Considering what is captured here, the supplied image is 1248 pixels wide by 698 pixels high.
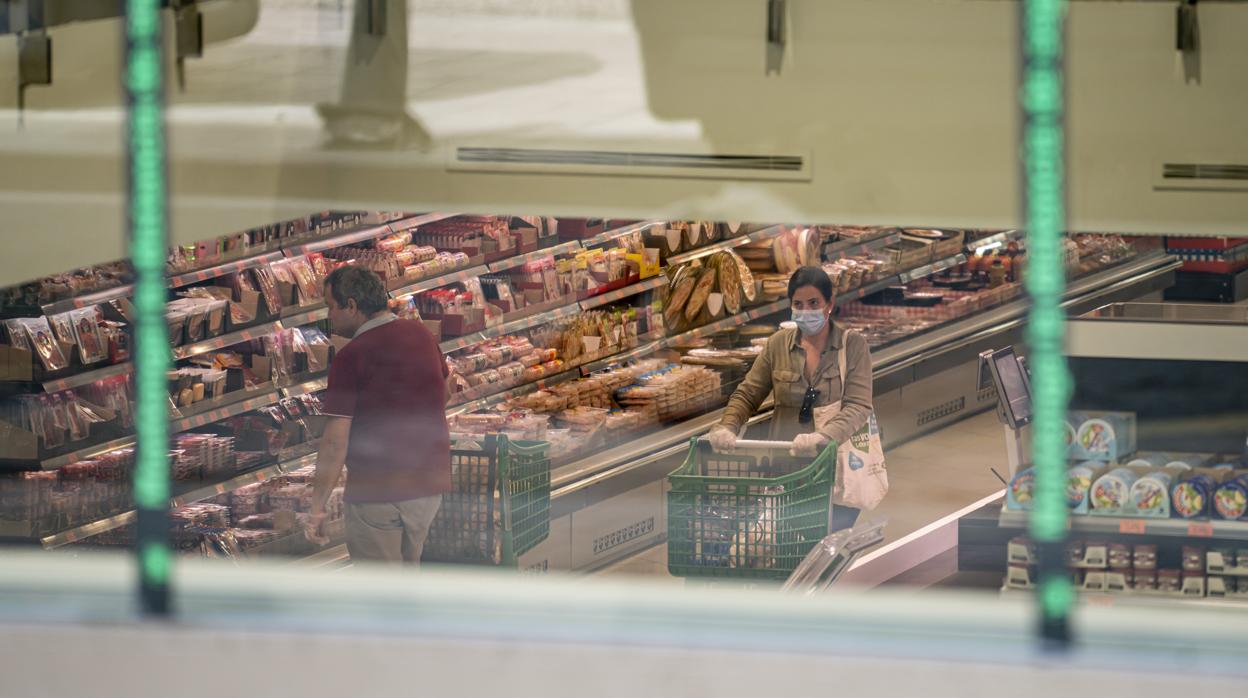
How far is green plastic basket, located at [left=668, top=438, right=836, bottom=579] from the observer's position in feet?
14.2

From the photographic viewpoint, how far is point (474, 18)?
462 cm

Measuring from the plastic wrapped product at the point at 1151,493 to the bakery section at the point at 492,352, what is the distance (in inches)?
93.9

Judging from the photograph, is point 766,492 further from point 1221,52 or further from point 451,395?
point 451,395

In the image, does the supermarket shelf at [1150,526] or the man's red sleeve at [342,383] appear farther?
the man's red sleeve at [342,383]

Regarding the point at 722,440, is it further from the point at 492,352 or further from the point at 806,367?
the point at 492,352

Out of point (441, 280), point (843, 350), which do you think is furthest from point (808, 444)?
point (441, 280)

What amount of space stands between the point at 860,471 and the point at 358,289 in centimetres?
190

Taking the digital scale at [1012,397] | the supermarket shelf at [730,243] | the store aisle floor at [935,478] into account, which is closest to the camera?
the digital scale at [1012,397]

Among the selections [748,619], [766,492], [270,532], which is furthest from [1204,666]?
[270,532]

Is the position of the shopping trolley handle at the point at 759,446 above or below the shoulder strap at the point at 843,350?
below

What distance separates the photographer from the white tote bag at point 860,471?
4.83 m

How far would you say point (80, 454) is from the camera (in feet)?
16.7

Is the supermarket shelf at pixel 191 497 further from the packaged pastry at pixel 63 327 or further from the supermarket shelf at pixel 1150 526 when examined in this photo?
the supermarket shelf at pixel 1150 526

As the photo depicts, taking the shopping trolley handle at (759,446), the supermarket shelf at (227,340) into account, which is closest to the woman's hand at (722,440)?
the shopping trolley handle at (759,446)
